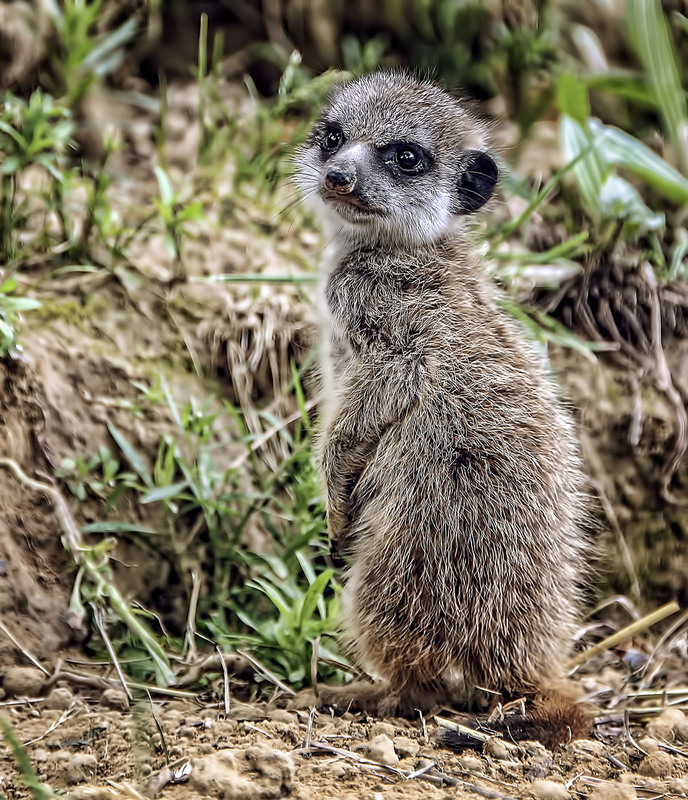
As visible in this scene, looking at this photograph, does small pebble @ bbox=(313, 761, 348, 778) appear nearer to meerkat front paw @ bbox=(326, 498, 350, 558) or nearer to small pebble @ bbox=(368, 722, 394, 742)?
small pebble @ bbox=(368, 722, 394, 742)

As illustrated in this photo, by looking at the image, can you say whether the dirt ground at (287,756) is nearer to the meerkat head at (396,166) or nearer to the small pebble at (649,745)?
the small pebble at (649,745)

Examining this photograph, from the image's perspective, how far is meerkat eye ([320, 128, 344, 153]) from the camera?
3.93 meters

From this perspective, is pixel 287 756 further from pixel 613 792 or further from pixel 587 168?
pixel 587 168

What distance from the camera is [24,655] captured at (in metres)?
3.45

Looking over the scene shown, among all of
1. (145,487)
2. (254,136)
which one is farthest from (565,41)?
(145,487)

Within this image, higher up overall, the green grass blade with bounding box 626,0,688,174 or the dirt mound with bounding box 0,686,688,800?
the green grass blade with bounding box 626,0,688,174

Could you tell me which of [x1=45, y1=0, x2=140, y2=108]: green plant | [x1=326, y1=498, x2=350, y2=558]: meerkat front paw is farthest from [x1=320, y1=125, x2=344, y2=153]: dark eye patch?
[x1=45, y1=0, x2=140, y2=108]: green plant

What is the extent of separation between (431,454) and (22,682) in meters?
1.61

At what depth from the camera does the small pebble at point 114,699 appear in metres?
3.17

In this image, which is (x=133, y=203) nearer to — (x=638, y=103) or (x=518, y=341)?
(x=518, y=341)

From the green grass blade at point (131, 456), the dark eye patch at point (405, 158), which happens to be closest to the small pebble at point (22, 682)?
the green grass blade at point (131, 456)

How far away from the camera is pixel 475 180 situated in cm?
387

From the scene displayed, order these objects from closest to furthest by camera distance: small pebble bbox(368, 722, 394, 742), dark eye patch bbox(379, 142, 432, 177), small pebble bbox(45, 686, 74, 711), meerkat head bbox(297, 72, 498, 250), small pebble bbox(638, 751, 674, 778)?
small pebble bbox(638, 751, 674, 778), small pebble bbox(368, 722, 394, 742), small pebble bbox(45, 686, 74, 711), meerkat head bbox(297, 72, 498, 250), dark eye patch bbox(379, 142, 432, 177)

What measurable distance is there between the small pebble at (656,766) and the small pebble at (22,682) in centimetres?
200
